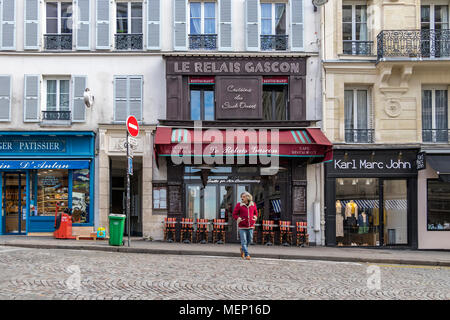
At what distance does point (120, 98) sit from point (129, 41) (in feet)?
6.39

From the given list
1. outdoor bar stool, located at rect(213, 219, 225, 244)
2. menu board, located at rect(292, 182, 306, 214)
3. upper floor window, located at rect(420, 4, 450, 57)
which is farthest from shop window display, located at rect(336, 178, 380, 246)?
upper floor window, located at rect(420, 4, 450, 57)

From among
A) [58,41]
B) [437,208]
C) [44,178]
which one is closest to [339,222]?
[437,208]

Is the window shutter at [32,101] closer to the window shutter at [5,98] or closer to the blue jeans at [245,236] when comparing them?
the window shutter at [5,98]

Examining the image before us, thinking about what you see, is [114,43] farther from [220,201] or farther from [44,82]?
[220,201]

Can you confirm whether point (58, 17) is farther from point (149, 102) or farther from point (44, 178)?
point (44, 178)

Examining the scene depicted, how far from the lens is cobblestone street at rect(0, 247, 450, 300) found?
22.2 feet

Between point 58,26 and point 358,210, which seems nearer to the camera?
point 358,210

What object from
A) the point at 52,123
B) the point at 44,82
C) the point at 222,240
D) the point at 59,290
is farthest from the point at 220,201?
the point at 59,290

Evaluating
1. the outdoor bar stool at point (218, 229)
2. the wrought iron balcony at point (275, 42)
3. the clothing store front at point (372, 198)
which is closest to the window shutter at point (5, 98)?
the outdoor bar stool at point (218, 229)

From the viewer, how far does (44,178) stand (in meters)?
15.3

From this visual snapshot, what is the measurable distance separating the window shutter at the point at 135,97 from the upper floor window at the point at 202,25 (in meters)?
2.14

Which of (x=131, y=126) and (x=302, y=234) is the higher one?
(x=131, y=126)
